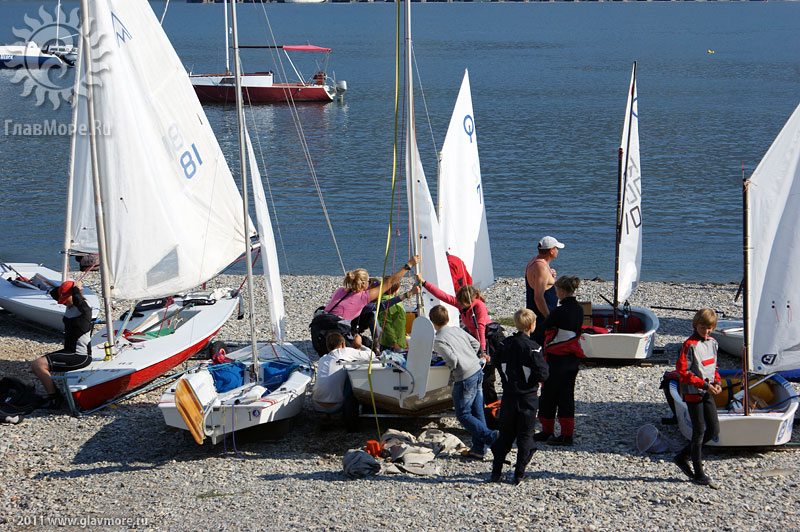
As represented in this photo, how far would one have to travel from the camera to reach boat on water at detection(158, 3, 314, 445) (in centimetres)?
806

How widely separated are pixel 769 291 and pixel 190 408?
18.3 ft

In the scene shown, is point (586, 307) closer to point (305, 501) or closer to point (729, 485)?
point (729, 485)

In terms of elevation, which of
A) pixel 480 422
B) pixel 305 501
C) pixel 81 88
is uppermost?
pixel 81 88

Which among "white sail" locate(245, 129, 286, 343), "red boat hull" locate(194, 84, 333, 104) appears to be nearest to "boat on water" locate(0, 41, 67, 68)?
"red boat hull" locate(194, 84, 333, 104)

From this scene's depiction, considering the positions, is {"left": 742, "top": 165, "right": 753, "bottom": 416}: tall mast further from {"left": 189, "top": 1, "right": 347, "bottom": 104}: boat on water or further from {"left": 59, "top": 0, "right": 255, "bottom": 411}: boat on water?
{"left": 189, "top": 1, "right": 347, "bottom": 104}: boat on water

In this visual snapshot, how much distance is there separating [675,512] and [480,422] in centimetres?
187

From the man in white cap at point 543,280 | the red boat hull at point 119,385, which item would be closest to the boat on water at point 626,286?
the man in white cap at point 543,280

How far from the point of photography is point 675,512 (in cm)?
697

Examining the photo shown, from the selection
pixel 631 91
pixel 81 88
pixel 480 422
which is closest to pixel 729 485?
pixel 480 422

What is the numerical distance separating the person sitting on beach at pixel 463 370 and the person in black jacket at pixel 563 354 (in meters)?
0.70

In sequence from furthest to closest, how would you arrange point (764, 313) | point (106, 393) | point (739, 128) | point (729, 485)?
point (739, 128)
point (106, 393)
point (764, 313)
point (729, 485)

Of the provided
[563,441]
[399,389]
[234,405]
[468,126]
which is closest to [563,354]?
[563,441]

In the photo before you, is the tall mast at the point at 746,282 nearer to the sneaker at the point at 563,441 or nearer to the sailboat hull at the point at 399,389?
the sneaker at the point at 563,441

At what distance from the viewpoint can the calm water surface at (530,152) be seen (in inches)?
890
